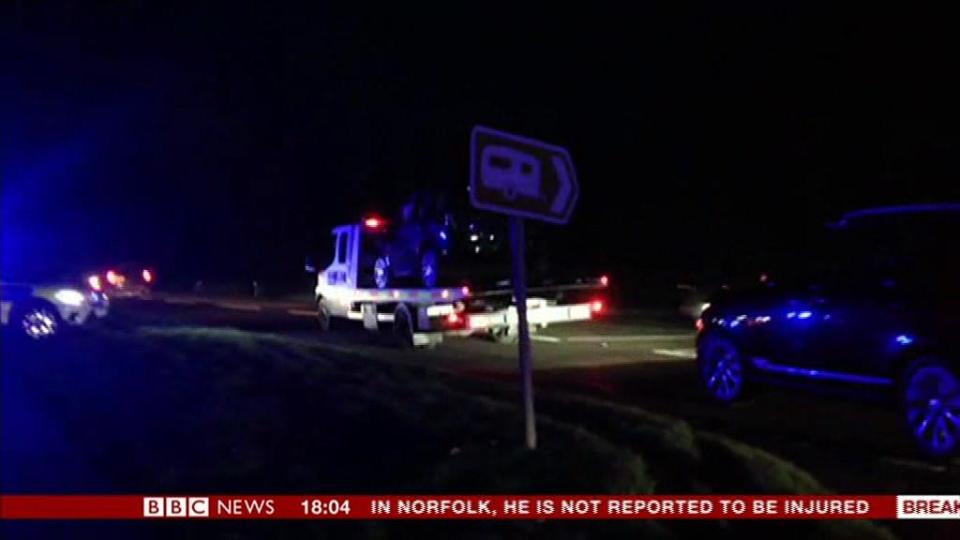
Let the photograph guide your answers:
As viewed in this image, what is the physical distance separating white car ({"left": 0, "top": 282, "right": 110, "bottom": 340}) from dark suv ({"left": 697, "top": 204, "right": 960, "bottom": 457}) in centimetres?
1299

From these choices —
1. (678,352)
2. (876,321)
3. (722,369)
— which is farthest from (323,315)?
(876,321)

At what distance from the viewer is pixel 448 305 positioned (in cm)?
1786

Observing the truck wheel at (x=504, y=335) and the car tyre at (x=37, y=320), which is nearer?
the truck wheel at (x=504, y=335)

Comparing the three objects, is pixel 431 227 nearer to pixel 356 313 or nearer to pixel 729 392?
pixel 356 313

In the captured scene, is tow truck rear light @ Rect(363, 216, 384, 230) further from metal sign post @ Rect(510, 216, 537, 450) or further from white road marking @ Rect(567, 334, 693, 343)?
metal sign post @ Rect(510, 216, 537, 450)

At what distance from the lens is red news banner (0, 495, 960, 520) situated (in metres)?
6.59

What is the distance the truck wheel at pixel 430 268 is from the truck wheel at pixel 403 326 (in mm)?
565

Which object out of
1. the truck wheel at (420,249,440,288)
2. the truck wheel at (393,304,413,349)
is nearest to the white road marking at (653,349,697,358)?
the truck wheel at (420,249,440,288)

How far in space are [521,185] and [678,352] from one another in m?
9.76

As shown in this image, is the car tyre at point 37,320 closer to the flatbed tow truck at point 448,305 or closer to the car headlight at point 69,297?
the car headlight at point 69,297

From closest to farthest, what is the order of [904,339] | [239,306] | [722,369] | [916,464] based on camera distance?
[916,464], [904,339], [722,369], [239,306]

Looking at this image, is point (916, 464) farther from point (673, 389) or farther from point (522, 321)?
point (673, 389)

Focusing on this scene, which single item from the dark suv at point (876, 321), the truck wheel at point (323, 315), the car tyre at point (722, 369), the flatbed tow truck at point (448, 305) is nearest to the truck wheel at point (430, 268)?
the flatbed tow truck at point (448, 305)

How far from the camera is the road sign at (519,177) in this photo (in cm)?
718
